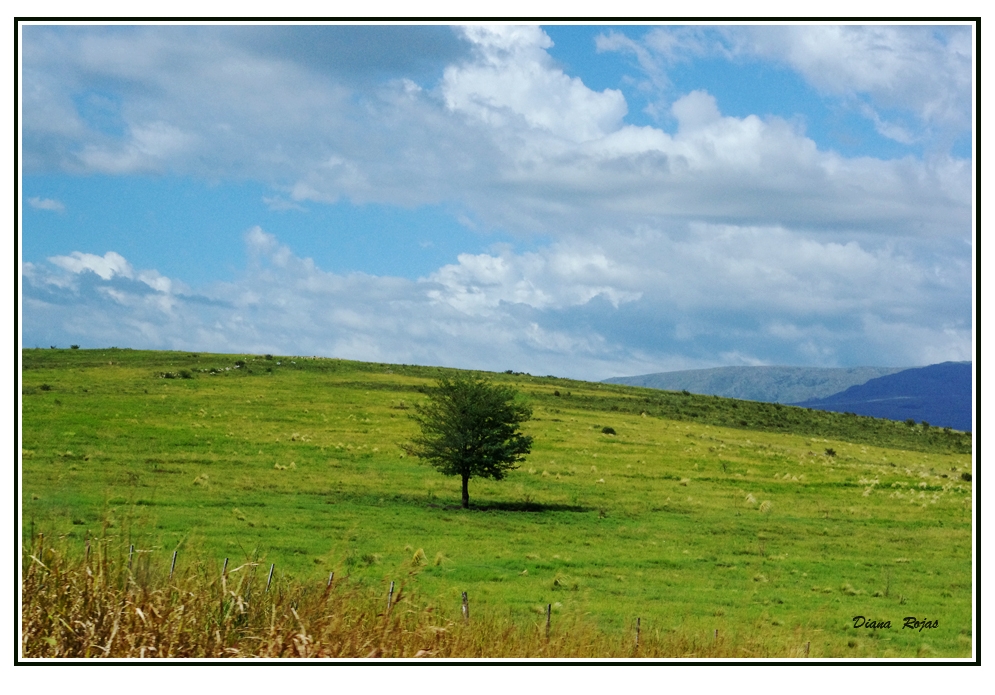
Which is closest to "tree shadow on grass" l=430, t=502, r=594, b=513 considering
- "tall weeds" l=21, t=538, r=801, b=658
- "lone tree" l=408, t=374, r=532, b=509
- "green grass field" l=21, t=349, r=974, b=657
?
"green grass field" l=21, t=349, r=974, b=657

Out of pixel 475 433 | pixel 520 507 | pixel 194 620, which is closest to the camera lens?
pixel 194 620

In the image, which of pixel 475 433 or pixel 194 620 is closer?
pixel 194 620

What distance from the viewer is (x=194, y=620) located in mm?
8273

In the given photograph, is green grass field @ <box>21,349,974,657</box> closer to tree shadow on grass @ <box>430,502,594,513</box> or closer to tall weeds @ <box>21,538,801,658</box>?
tree shadow on grass @ <box>430,502,594,513</box>

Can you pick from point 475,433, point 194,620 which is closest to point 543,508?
point 475,433

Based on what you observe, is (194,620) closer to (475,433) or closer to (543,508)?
(543,508)

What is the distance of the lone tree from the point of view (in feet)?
148

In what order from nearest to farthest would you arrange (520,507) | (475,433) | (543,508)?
(543,508) < (520,507) < (475,433)

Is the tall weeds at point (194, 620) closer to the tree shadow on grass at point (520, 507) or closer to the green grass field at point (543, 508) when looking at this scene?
the green grass field at point (543, 508)

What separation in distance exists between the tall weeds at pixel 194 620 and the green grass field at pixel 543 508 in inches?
17.6

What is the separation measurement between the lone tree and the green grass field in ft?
6.42

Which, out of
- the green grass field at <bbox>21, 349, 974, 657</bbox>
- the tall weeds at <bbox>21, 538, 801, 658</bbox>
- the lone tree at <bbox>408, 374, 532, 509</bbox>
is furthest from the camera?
the lone tree at <bbox>408, 374, 532, 509</bbox>

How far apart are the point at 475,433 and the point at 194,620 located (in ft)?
122

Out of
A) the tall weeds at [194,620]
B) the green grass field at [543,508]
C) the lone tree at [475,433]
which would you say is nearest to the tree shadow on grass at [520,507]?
the green grass field at [543,508]
